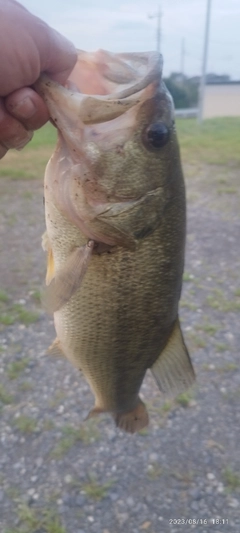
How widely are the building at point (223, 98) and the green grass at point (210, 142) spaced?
8711 millimetres

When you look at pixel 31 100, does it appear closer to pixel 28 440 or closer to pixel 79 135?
pixel 79 135

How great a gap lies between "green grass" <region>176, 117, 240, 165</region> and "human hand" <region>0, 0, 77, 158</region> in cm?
874

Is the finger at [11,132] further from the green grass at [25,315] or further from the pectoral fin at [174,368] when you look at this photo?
the green grass at [25,315]

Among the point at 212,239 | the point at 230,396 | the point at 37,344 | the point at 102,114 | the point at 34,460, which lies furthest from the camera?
the point at 212,239

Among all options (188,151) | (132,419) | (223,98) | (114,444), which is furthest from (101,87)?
(223,98)

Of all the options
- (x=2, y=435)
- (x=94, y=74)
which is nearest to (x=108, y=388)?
(x=94, y=74)

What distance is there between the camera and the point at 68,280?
4.51 feet

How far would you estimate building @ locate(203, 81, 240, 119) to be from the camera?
2520cm

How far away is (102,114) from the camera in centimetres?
128

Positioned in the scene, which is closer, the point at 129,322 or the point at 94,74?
the point at 94,74

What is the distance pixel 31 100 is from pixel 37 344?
2868mm

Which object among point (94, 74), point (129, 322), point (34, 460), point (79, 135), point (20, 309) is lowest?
point (20, 309)

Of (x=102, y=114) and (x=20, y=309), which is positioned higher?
(x=102, y=114)
